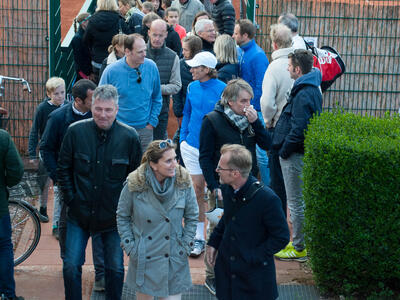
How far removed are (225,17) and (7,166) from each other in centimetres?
624

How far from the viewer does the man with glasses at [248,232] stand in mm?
4973

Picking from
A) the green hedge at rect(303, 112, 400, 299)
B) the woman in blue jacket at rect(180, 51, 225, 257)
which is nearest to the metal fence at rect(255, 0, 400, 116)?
the woman in blue jacket at rect(180, 51, 225, 257)

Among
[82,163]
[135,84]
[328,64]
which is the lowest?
[82,163]

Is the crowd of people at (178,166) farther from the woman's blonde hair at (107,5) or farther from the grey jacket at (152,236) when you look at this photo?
the woman's blonde hair at (107,5)

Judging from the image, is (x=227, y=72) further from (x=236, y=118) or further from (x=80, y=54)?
(x=80, y=54)

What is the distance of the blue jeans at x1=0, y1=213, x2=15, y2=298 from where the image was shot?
6168mm

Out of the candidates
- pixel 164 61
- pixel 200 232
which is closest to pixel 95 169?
pixel 200 232

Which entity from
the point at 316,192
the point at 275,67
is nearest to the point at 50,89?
the point at 275,67

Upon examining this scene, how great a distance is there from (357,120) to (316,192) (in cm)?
117

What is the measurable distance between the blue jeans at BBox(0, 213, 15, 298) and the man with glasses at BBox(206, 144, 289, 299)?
6.96 feet

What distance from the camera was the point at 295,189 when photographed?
730 cm

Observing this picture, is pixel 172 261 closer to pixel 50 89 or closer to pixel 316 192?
pixel 316 192

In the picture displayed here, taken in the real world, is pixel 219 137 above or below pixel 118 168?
above

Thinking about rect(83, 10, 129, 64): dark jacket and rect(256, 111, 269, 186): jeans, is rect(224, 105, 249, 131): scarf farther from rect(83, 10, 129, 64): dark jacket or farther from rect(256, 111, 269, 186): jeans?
rect(83, 10, 129, 64): dark jacket
